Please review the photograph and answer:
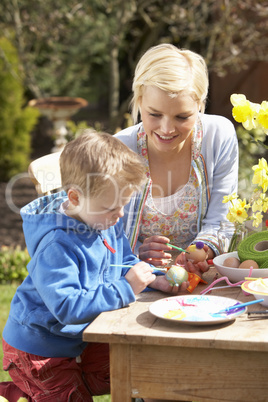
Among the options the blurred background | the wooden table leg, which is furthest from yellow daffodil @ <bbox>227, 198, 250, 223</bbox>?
the blurred background

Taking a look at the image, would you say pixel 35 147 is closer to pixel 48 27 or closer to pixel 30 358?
pixel 48 27

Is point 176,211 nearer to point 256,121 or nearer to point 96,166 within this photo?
point 256,121

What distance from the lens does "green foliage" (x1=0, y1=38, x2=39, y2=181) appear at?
811 centimetres

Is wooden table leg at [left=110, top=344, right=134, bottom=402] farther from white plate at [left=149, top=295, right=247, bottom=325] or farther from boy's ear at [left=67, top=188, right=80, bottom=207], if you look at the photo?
boy's ear at [left=67, top=188, right=80, bottom=207]

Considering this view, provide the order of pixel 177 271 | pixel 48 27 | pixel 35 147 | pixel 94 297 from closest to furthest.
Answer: pixel 94 297
pixel 177 271
pixel 48 27
pixel 35 147

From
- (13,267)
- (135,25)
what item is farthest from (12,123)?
(13,267)

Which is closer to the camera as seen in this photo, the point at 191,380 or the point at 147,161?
the point at 191,380

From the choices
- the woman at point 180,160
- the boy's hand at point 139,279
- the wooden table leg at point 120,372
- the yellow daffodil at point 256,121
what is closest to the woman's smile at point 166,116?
the woman at point 180,160

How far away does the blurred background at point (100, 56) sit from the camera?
5.87 metres

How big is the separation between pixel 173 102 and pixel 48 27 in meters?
4.03

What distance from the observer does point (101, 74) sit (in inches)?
464

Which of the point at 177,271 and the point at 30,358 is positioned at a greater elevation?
the point at 177,271

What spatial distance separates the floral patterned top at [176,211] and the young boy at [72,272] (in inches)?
21.2

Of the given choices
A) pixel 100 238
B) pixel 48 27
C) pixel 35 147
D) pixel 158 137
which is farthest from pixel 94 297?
pixel 35 147
